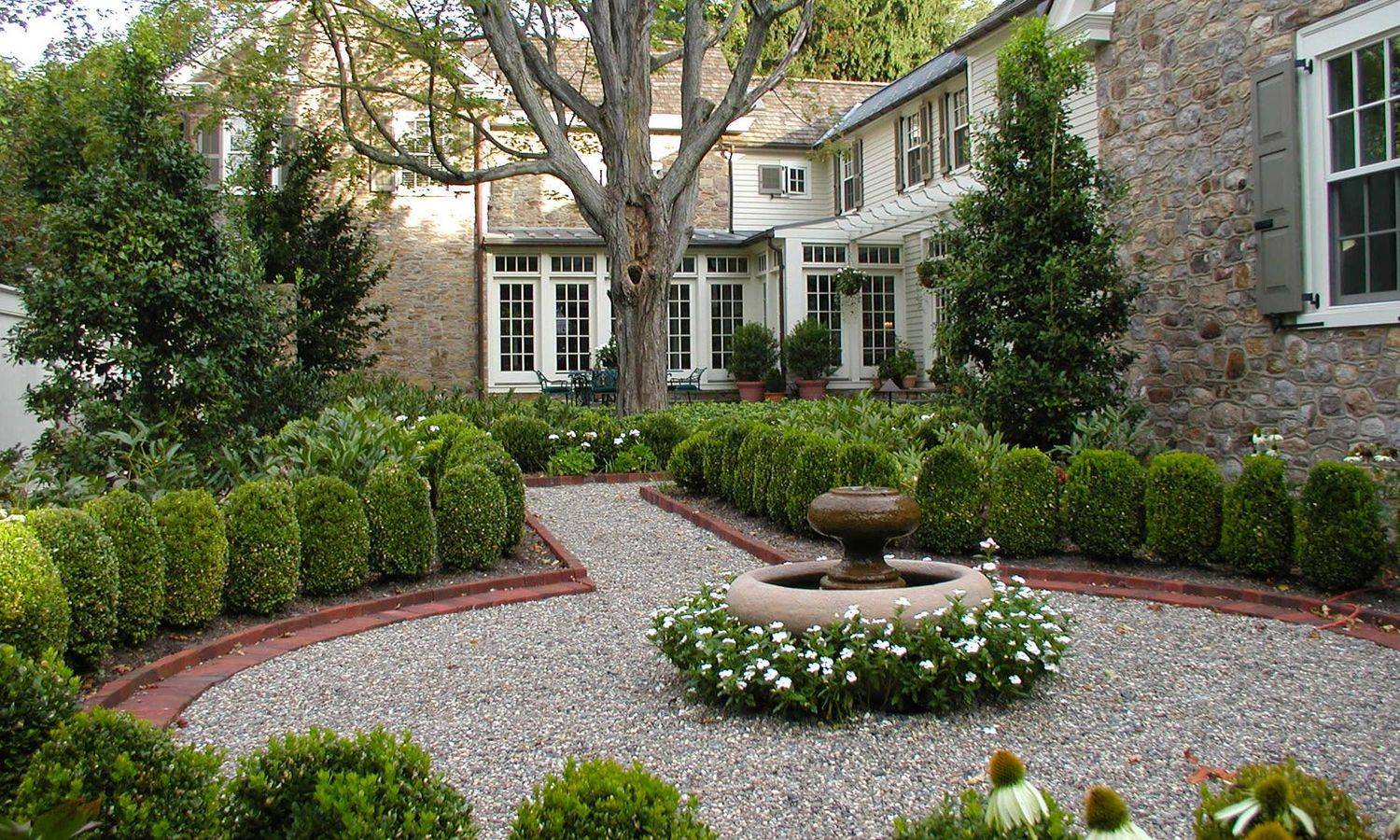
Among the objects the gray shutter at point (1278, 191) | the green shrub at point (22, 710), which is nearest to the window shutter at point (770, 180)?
the gray shutter at point (1278, 191)

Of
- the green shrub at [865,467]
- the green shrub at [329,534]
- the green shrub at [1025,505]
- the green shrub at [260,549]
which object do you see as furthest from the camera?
the green shrub at [865,467]

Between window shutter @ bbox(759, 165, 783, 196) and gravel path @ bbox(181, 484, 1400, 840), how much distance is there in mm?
18174

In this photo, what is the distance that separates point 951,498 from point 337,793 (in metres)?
5.27

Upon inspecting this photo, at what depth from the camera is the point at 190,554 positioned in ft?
16.7

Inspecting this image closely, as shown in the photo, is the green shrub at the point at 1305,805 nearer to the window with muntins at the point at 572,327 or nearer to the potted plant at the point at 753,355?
the potted plant at the point at 753,355

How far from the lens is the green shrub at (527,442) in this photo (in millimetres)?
11398

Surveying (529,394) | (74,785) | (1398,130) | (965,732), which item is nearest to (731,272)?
(529,394)

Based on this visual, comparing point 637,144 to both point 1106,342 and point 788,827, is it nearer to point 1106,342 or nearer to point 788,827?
point 1106,342

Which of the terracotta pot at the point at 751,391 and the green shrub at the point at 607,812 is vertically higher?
the terracotta pot at the point at 751,391

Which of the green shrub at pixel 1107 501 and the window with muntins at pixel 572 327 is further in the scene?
the window with muntins at pixel 572 327

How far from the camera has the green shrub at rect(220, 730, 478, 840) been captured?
207 centimetres

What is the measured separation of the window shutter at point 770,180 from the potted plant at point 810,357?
16.0ft

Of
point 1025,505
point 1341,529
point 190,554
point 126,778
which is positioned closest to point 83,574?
point 190,554

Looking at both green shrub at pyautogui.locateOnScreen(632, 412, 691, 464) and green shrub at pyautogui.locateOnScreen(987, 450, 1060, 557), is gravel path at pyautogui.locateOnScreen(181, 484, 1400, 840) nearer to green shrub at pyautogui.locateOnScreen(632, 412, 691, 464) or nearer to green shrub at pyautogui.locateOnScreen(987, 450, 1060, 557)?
green shrub at pyautogui.locateOnScreen(987, 450, 1060, 557)
